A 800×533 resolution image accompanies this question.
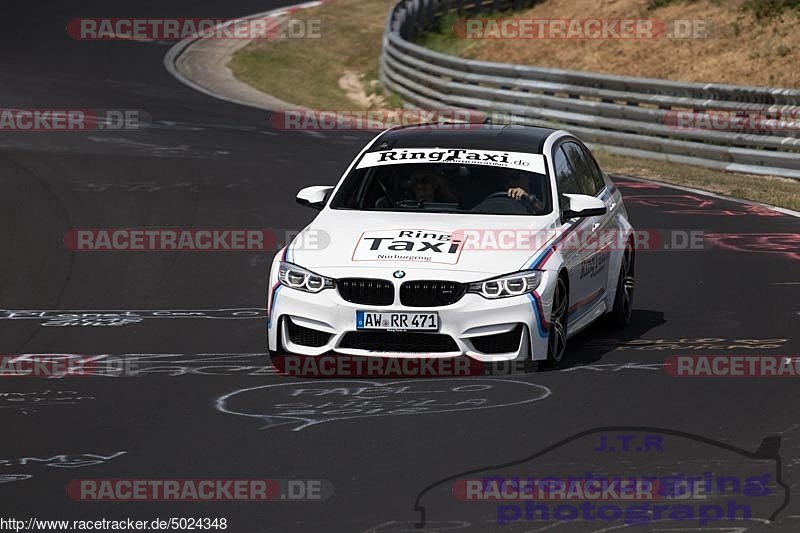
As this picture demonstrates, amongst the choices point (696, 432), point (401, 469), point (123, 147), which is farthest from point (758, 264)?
point (123, 147)

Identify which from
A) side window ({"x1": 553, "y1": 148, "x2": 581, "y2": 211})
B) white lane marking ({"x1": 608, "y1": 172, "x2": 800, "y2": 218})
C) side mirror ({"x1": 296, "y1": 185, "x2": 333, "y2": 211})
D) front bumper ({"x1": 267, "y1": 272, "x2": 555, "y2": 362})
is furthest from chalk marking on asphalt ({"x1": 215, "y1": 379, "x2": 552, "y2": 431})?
white lane marking ({"x1": 608, "y1": 172, "x2": 800, "y2": 218})

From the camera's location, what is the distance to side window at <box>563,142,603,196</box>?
39.4 feet

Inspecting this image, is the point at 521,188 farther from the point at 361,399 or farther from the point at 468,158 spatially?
the point at 361,399

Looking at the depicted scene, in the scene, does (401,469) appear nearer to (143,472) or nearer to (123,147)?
(143,472)

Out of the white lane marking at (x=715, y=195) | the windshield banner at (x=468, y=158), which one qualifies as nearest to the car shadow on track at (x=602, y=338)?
the windshield banner at (x=468, y=158)

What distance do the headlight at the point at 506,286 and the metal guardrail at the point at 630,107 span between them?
12.0 m

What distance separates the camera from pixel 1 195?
18.6m

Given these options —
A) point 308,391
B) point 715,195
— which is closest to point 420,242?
point 308,391

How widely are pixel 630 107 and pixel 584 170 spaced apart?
12.4 metres

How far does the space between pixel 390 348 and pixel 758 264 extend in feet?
19.4

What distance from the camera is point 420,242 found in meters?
10.3

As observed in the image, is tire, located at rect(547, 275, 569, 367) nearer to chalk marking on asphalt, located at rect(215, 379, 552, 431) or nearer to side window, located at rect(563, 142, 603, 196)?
chalk marking on asphalt, located at rect(215, 379, 552, 431)

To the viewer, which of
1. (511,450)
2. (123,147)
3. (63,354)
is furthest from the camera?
(123,147)

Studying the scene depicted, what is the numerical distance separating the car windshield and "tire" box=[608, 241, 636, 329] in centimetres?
126
